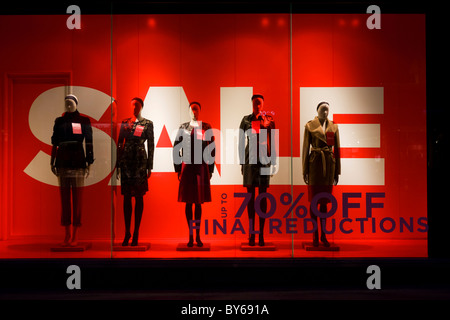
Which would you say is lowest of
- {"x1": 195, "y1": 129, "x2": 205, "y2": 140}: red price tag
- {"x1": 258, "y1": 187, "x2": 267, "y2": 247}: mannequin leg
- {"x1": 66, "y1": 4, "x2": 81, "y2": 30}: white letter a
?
{"x1": 258, "y1": 187, "x2": 267, "y2": 247}: mannequin leg

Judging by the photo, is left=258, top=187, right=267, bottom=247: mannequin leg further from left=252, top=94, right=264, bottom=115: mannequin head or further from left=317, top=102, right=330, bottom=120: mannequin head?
left=317, top=102, right=330, bottom=120: mannequin head

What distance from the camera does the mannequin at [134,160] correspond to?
5.10m

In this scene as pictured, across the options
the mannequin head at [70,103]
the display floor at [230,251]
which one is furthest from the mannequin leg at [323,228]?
the mannequin head at [70,103]

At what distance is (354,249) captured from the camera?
497 centimetres

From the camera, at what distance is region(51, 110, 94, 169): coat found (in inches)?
197

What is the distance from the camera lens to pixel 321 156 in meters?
5.07

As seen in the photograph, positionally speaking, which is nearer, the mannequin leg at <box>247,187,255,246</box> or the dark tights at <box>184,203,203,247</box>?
the mannequin leg at <box>247,187,255,246</box>

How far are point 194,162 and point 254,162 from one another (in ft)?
2.26

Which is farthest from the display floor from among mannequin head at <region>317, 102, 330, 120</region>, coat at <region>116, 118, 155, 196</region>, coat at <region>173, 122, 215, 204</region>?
mannequin head at <region>317, 102, 330, 120</region>

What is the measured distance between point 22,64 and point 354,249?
439 cm

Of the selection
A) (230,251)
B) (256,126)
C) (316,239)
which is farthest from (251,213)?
(256,126)
